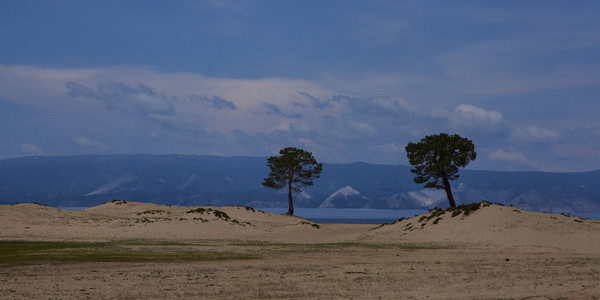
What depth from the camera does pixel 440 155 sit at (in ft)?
216

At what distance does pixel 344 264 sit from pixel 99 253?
14.6 metres

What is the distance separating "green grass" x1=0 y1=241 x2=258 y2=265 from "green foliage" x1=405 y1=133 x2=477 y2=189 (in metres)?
32.0

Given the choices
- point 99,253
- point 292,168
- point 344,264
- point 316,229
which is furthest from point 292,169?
point 344,264

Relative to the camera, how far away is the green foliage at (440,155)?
65438 millimetres

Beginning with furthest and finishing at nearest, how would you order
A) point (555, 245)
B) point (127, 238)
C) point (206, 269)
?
1. point (127, 238)
2. point (555, 245)
3. point (206, 269)

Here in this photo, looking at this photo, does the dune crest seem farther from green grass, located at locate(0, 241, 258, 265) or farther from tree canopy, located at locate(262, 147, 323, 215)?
tree canopy, located at locate(262, 147, 323, 215)

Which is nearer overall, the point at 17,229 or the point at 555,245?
the point at 555,245

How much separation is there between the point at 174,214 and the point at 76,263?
121ft

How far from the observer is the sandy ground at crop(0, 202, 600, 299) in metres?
20.9

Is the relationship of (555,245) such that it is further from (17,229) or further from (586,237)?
(17,229)

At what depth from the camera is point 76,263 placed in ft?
98.1

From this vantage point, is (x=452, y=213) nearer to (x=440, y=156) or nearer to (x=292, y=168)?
(x=440, y=156)

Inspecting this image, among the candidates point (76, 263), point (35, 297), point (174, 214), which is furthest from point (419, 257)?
point (174, 214)

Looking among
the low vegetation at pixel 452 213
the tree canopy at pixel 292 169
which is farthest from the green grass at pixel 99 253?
the tree canopy at pixel 292 169
